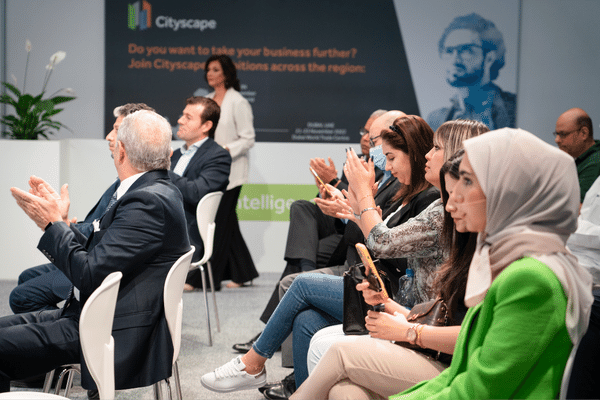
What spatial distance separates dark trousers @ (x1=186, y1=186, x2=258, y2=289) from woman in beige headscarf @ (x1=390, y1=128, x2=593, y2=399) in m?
3.79

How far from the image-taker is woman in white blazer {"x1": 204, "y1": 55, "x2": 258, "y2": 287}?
506 cm

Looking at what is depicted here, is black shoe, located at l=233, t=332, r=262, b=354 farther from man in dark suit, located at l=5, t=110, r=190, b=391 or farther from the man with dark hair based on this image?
man in dark suit, located at l=5, t=110, r=190, b=391

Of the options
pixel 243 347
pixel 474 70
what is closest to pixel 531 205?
pixel 243 347

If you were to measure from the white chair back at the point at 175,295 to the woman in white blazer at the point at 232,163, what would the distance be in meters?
2.85

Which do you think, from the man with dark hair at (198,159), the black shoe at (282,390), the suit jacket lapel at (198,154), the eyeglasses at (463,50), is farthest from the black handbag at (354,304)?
the eyeglasses at (463,50)

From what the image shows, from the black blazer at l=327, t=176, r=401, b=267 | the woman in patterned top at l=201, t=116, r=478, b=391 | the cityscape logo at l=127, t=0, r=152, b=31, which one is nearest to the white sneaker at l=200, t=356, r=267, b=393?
the woman in patterned top at l=201, t=116, r=478, b=391

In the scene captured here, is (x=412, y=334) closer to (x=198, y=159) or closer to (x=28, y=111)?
(x=198, y=159)

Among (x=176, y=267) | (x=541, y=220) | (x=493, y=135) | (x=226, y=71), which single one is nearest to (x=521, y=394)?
(x=541, y=220)

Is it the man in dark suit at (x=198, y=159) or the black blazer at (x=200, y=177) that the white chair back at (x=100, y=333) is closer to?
the black blazer at (x=200, y=177)

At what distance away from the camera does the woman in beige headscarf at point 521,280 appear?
116cm

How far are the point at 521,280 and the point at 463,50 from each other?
17.7ft

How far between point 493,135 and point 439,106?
504 cm

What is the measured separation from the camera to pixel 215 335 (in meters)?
3.88

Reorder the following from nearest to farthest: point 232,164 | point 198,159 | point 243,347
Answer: point 243,347
point 198,159
point 232,164
